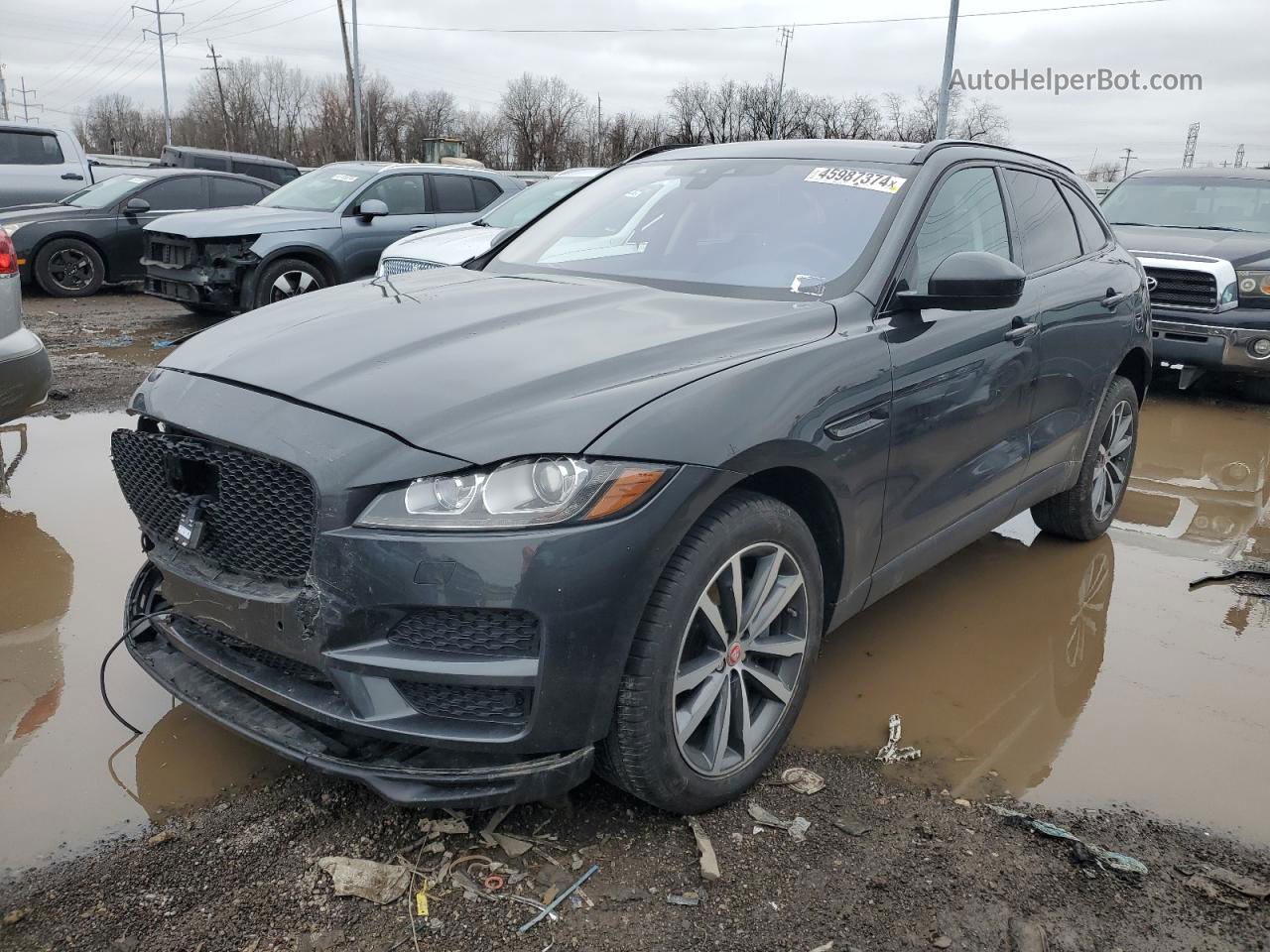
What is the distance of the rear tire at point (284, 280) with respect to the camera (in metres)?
9.05

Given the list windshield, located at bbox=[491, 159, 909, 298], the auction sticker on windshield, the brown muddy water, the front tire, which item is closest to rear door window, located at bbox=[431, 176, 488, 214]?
the brown muddy water

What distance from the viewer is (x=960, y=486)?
3.34m

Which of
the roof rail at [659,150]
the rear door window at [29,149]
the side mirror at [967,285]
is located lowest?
the side mirror at [967,285]

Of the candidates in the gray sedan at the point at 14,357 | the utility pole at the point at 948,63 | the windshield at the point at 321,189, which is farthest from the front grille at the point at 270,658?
the utility pole at the point at 948,63

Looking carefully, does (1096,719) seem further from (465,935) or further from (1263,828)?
(465,935)

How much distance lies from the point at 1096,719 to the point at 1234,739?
1.34 ft

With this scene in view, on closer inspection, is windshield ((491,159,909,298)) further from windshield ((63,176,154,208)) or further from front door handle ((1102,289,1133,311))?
windshield ((63,176,154,208))

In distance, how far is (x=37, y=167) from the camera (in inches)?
493

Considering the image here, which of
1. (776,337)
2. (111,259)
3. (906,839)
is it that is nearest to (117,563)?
(776,337)

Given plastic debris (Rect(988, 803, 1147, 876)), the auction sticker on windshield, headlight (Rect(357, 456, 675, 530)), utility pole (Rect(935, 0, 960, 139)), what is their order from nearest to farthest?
headlight (Rect(357, 456, 675, 530)) < plastic debris (Rect(988, 803, 1147, 876)) < the auction sticker on windshield < utility pole (Rect(935, 0, 960, 139))

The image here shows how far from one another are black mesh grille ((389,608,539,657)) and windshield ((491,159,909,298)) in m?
1.43

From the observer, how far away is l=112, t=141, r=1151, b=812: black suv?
2096 mm

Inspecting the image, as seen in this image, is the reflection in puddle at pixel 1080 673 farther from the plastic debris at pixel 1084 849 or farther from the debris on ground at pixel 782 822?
the debris on ground at pixel 782 822

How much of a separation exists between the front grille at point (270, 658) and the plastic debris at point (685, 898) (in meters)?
0.93
